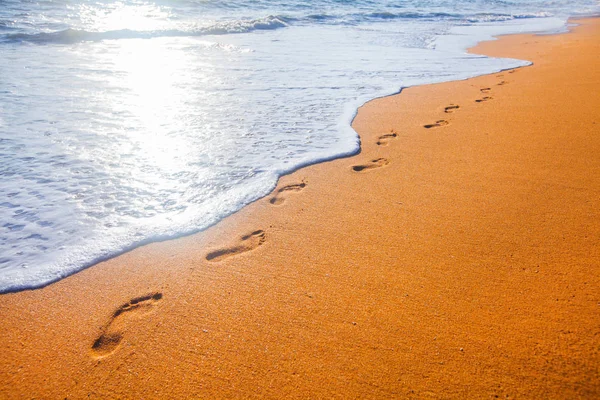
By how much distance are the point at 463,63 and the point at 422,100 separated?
2.69 m

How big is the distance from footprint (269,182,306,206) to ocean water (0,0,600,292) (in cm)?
9

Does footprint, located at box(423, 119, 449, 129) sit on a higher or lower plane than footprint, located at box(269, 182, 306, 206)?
higher

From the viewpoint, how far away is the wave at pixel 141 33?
8.82 metres

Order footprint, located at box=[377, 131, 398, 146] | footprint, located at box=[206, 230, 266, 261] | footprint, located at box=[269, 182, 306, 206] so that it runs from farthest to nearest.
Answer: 1. footprint, located at box=[377, 131, 398, 146]
2. footprint, located at box=[269, 182, 306, 206]
3. footprint, located at box=[206, 230, 266, 261]

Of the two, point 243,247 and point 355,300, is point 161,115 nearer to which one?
point 243,247

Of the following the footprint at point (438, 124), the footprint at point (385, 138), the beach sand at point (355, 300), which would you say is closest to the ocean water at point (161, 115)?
the footprint at point (385, 138)

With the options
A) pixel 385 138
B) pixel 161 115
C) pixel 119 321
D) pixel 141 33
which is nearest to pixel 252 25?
pixel 141 33

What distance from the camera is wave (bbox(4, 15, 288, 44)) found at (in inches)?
347

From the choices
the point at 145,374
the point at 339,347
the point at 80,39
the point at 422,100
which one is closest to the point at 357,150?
the point at 422,100

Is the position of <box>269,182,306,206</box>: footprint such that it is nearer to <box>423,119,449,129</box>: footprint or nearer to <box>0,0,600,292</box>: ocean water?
<box>0,0,600,292</box>: ocean water

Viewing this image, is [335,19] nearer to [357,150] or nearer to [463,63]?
[463,63]

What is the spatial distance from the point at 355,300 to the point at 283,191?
3.94 feet

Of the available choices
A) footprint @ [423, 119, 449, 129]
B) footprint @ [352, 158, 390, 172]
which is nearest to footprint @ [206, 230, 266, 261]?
footprint @ [352, 158, 390, 172]

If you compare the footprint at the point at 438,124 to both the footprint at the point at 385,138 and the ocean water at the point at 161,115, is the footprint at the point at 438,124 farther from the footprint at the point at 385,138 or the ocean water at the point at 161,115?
the ocean water at the point at 161,115
